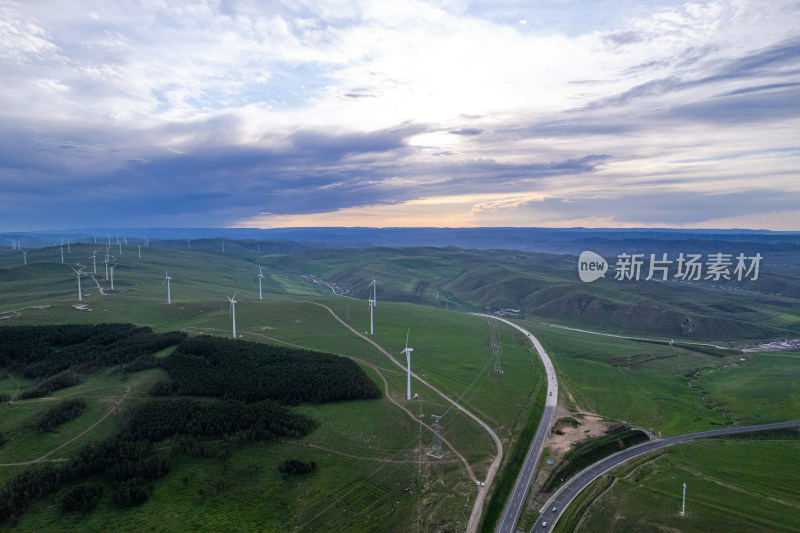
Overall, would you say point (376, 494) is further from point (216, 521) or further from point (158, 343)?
point (158, 343)

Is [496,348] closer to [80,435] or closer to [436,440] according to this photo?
[436,440]

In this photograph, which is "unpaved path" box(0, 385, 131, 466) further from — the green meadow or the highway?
the highway

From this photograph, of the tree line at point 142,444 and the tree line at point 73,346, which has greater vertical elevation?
the tree line at point 73,346

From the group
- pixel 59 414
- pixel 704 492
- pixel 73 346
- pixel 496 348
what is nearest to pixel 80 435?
pixel 59 414

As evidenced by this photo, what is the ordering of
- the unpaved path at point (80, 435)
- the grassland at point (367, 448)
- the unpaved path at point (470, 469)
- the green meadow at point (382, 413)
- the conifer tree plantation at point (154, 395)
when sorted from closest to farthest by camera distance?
the grassland at point (367, 448)
the green meadow at point (382, 413)
the unpaved path at point (470, 469)
the conifer tree plantation at point (154, 395)
the unpaved path at point (80, 435)

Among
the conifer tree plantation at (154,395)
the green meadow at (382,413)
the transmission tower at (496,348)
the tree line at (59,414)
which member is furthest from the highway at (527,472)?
the tree line at (59,414)

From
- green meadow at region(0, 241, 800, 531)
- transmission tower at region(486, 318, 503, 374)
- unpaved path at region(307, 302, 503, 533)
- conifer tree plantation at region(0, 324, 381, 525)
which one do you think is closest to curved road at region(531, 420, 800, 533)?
green meadow at region(0, 241, 800, 531)

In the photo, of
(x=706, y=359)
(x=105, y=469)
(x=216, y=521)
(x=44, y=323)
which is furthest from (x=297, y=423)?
(x=706, y=359)

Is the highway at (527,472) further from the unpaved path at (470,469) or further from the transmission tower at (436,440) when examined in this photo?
the transmission tower at (436,440)
